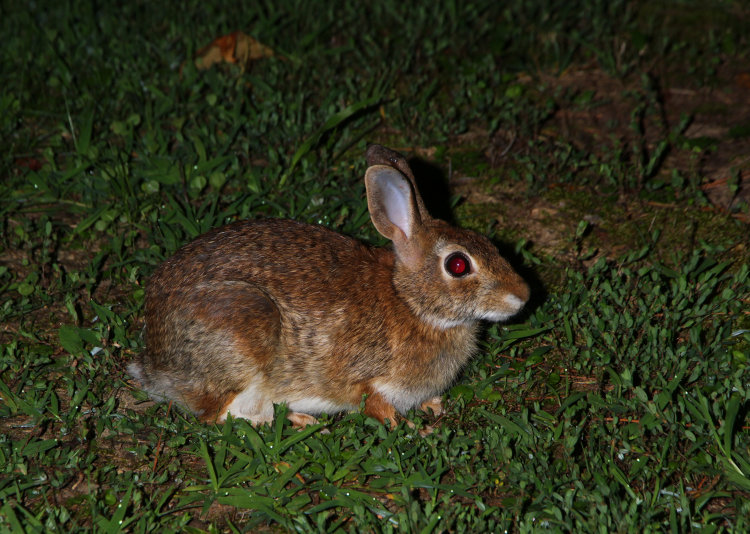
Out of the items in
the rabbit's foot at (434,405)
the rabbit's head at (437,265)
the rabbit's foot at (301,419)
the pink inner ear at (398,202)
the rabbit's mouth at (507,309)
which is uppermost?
the pink inner ear at (398,202)

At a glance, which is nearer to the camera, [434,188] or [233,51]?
[434,188]

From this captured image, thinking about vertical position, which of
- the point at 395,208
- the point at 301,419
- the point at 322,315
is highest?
the point at 395,208

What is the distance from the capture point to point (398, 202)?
16.1 feet

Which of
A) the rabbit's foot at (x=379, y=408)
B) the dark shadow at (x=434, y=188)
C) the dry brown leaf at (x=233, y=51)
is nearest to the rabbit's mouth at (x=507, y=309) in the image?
the rabbit's foot at (x=379, y=408)

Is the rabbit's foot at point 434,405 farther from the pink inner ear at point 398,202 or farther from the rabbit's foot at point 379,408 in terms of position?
the pink inner ear at point 398,202

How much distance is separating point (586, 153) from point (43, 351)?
14.4 feet

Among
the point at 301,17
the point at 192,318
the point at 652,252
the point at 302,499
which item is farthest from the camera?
the point at 301,17

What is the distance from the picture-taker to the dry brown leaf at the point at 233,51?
323 inches

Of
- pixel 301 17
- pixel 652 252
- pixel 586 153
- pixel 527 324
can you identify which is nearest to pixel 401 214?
pixel 527 324

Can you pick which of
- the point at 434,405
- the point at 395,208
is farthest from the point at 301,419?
the point at 395,208

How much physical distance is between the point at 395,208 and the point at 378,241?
1.12 meters

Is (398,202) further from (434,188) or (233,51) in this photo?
(233,51)

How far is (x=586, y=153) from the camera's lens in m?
6.88

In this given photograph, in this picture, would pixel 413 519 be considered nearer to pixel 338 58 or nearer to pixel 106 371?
pixel 106 371
